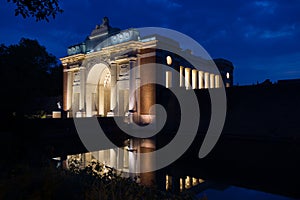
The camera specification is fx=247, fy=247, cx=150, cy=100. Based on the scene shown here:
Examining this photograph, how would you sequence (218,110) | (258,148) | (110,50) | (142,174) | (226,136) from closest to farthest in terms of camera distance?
(142,174) → (258,148) → (226,136) → (218,110) → (110,50)

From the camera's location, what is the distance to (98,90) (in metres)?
30.6

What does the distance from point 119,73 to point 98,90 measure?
6161 millimetres

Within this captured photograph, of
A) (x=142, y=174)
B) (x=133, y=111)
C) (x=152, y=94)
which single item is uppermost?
(x=152, y=94)

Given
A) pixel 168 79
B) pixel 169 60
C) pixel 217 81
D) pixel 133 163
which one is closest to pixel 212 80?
pixel 217 81

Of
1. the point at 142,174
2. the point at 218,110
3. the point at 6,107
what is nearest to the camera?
the point at 6,107

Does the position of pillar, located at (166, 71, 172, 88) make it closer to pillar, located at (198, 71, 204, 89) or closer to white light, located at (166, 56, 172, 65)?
white light, located at (166, 56, 172, 65)

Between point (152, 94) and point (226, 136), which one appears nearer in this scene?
point (226, 136)

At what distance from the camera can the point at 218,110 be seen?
64.4 ft

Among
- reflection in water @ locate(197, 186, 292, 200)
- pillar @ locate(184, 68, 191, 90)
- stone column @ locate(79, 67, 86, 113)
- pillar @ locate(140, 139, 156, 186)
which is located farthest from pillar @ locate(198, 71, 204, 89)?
reflection in water @ locate(197, 186, 292, 200)

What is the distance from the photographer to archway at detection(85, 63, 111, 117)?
96.3 feet

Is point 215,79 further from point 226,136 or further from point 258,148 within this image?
point 258,148

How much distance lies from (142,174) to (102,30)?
23.5m

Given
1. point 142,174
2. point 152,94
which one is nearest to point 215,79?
point 152,94

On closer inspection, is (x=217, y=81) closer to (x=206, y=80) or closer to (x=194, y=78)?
(x=206, y=80)
